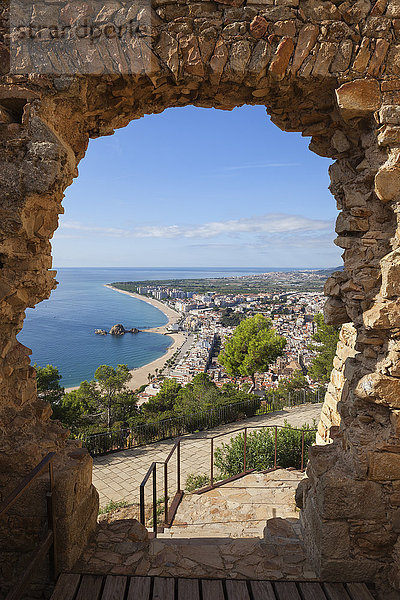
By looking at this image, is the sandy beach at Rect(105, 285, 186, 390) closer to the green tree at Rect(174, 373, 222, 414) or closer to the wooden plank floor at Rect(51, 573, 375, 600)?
the green tree at Rect(174, 373, 222, 414)

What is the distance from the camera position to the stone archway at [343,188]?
2.67 metres

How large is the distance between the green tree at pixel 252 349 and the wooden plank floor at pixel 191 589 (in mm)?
14387

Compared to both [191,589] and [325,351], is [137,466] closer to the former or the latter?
[191,589]

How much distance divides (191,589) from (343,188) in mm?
3548

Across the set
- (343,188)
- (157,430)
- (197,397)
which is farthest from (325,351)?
(343,188)

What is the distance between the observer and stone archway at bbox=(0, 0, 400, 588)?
105 inches

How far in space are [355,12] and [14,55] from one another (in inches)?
116

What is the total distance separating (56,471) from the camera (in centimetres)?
272

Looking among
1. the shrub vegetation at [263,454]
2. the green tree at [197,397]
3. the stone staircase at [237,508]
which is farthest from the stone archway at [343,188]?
the green tree at [197,397]

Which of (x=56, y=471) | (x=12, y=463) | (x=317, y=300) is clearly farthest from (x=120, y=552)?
(x=317, y=300)

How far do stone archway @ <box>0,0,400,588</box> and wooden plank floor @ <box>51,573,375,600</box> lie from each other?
0.15 meters

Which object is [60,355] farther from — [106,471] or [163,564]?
[163,564]

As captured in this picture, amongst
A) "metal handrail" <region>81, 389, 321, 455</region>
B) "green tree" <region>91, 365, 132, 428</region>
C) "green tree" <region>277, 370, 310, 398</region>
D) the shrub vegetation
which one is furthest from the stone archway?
"green tree" <region>277, 370, 310, 398</region>

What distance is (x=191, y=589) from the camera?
2.50 meters
